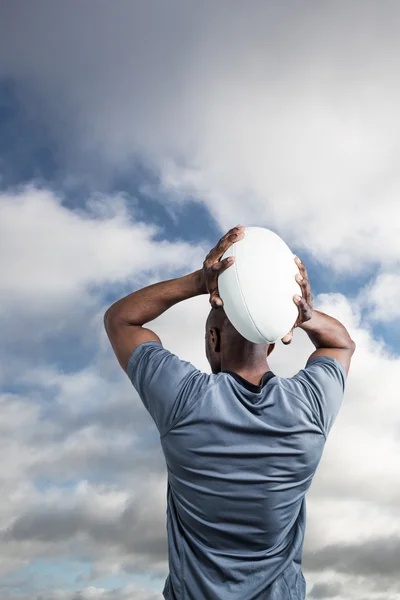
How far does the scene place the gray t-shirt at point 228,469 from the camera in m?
3.83

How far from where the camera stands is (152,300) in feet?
14.0

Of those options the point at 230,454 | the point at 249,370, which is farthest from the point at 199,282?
the point at 230,454

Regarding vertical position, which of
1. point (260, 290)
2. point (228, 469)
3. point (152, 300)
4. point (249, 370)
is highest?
point (152, 300)

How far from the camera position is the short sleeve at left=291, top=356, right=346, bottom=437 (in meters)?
4.11

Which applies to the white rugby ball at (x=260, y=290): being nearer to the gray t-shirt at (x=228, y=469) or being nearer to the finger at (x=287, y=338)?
the finger at (x=287, y=338)

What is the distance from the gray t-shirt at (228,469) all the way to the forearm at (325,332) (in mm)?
722

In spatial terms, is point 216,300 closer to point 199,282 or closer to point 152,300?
point 199,282

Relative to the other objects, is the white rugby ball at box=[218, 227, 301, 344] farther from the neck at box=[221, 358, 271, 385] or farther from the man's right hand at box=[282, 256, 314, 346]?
the neck at box=[221, 358, 271, 385]

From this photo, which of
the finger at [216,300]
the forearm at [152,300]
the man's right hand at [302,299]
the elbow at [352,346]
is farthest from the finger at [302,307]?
the elbow at [352,346]

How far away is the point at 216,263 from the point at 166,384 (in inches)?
30.5

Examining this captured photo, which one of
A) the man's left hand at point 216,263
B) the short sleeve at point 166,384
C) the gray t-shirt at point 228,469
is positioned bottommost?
the gray t-shirt at point 228,469

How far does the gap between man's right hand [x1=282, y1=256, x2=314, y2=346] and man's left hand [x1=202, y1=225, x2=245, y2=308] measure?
0.41 m

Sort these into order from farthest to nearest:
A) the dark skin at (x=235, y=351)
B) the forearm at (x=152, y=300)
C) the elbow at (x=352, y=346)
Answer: the elbow at (x=352, y=346), the forearm at (x=152, y=300), the dark skin at (x=235, y=351)

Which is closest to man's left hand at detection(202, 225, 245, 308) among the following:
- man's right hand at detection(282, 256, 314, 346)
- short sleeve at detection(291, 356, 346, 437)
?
man's right hand at detection(282, 256, 314, 346)
